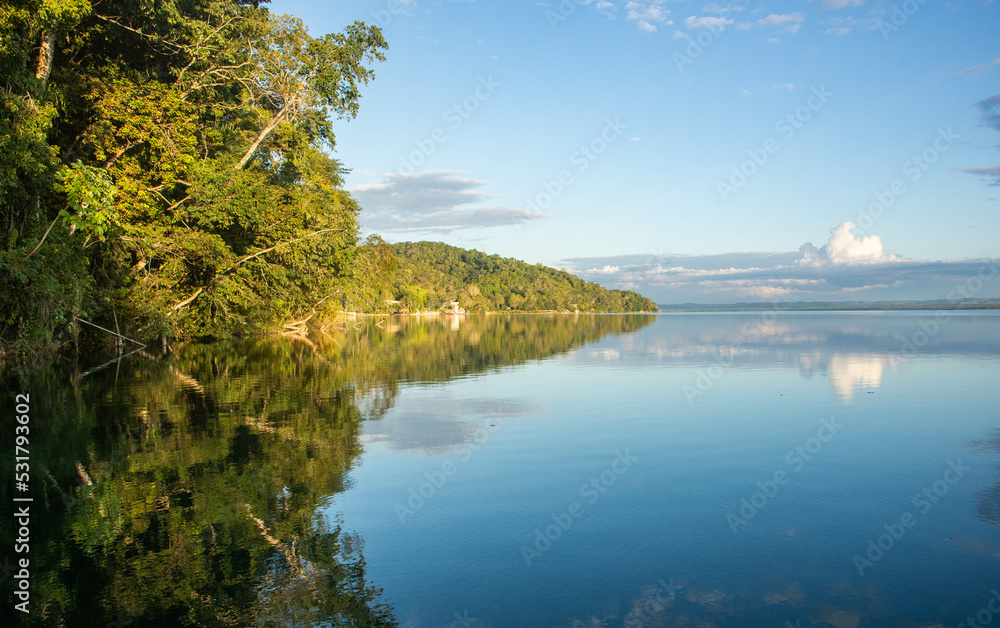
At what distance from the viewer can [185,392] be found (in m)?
13.7

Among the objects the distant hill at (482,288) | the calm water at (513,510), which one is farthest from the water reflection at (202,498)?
the distant hill at (482,288)

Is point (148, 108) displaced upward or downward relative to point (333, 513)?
upward

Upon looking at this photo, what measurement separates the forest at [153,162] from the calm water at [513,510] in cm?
527

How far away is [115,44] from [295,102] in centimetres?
681

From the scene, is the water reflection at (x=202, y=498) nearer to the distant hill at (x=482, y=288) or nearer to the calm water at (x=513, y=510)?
the calm water at (x=513, y=510)

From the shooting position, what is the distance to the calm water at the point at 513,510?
4219 mm

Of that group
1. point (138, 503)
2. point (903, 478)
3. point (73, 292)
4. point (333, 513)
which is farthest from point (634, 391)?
point (73, 292)

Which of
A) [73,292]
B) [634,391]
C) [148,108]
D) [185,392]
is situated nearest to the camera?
[185,392]

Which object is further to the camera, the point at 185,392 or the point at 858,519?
the point at 185,392

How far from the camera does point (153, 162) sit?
21750mm

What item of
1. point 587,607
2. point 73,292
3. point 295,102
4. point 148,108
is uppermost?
point 295,102

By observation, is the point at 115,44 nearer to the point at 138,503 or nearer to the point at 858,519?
the point at 138,503

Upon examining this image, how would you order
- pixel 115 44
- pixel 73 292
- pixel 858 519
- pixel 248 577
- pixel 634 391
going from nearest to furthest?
1. pixel 248 577
2. pixel 858 519
3. pixel 634 391
4. pixel 73 292
5. pixel 115 44

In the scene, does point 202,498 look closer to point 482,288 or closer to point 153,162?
point 153,162
